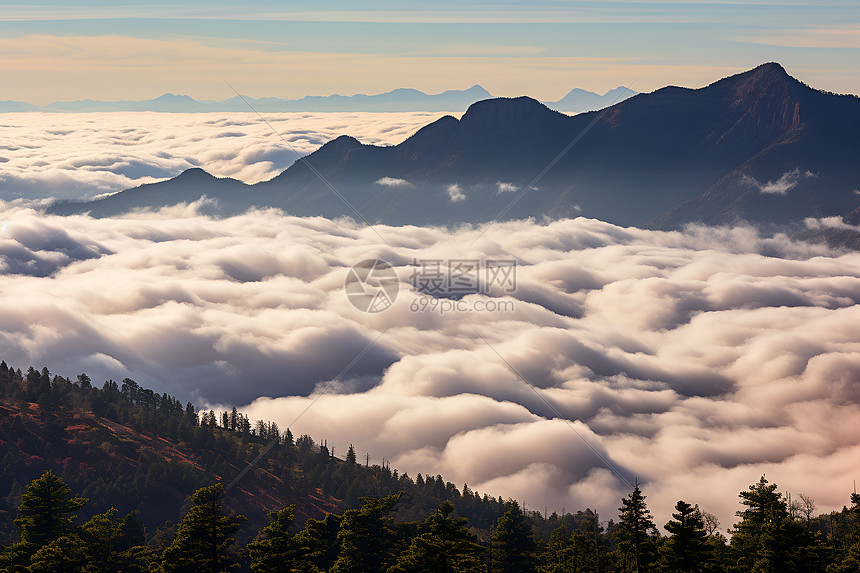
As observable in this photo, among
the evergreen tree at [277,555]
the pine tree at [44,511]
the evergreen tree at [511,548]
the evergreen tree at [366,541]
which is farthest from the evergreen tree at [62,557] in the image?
the evergreen tree at [511,548]

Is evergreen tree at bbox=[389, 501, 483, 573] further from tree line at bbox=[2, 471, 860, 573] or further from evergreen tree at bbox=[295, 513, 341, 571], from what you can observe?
evergreen tree at bbox=[295, 513, 341, 571]

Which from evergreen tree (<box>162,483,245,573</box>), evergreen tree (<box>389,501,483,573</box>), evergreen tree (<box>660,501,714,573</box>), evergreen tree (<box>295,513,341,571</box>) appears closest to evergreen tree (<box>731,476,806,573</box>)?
evergreen tree (<box>660,501,714,573</box>)

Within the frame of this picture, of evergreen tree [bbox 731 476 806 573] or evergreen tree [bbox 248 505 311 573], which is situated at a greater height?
evergreen tree [bbox 731 476 806 573]

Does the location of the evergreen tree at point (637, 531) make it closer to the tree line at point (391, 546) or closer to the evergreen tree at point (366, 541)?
the tree line at point (391, 546)

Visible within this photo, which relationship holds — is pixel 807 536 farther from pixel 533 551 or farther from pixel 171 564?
pixel 171 564

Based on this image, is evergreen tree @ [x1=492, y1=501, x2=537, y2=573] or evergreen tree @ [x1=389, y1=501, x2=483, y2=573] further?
evergreen tree @ [x1=492, y1=501, x2=537, y2=573]

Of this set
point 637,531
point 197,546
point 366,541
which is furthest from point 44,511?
point 637,531

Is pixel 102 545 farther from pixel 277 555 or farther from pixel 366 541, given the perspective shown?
pixel 366 541

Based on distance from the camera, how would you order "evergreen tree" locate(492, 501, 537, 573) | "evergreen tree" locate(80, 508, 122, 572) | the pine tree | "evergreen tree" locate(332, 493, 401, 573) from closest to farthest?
1. "evergreen tree" locate(80, 508, 122, 572)
2. "evergreen tree" locate(332, 493, 401, 573)
3. the pine tree
4. "evergreen tree" locate(492, 501, 537, 573)
